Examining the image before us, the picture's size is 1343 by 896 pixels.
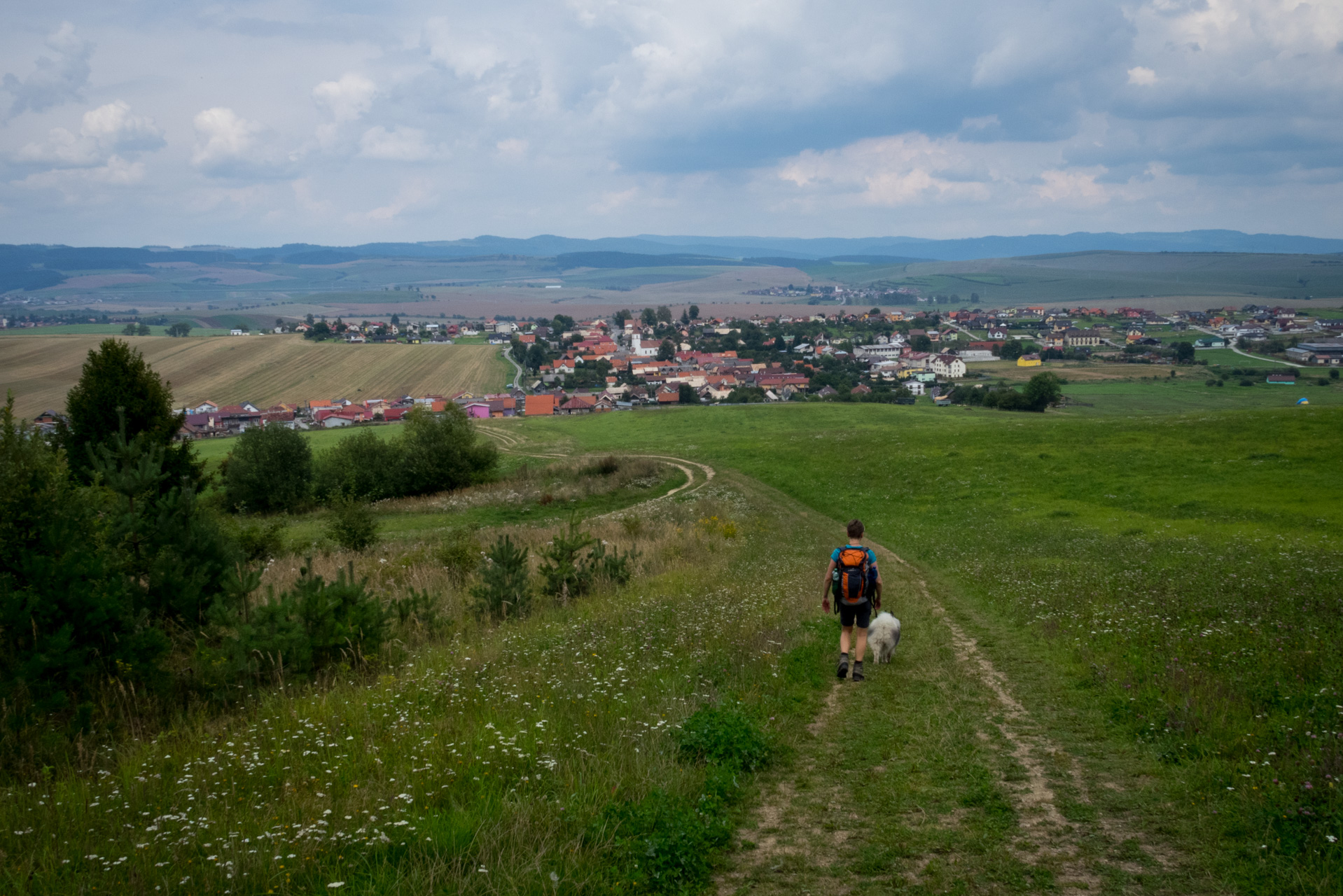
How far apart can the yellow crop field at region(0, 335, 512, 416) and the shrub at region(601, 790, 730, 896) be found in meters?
91.5

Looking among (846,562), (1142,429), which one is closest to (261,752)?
(846,562)

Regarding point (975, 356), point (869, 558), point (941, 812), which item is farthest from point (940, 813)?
point (975, 356)

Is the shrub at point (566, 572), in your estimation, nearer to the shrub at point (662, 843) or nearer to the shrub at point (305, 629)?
the shrub at point (305, 629)

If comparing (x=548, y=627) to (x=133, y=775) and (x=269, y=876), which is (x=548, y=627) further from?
(x=269, y=876)

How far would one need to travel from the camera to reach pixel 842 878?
17.5 ft

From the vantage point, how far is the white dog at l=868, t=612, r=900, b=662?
1091 cm

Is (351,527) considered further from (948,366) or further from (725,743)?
(948,366)

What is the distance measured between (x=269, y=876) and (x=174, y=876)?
62 centimetres

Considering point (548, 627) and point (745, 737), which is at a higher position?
point (745, 737)

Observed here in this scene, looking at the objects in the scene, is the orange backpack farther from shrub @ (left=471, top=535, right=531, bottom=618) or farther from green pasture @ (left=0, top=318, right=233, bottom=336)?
green pasture @ (left=0, top=318, right=233, bottom=336)

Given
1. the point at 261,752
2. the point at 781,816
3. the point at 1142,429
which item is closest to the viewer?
the point at 781,816

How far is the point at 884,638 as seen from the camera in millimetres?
10945

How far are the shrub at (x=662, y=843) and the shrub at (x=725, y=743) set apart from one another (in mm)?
928

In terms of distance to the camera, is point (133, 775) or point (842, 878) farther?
point (133, 775)
